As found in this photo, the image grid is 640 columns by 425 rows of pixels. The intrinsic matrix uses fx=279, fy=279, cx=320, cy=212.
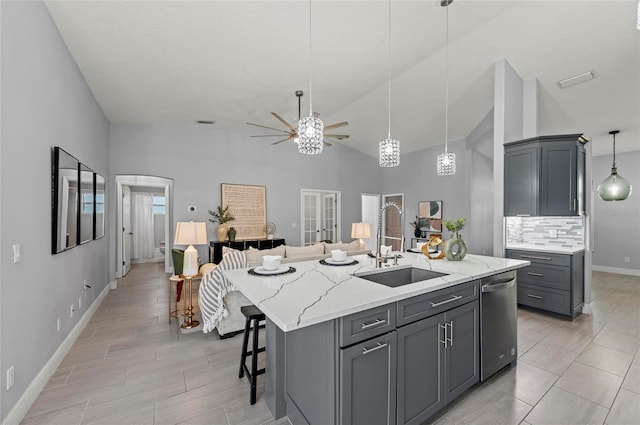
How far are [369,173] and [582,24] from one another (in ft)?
18.3

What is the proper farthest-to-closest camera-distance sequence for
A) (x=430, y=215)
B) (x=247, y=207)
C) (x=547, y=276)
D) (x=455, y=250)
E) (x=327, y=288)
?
(x=430, y=215) → (x=247, y=207) → (x=547, y=276) → (x=455, y=250) → (x=327, y=288)

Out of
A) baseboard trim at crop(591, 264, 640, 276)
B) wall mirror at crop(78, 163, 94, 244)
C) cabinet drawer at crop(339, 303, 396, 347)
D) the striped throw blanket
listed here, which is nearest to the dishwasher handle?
cabinet drawer at crop(339, 303, 396, 347)

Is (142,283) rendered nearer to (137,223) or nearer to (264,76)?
(137,223)

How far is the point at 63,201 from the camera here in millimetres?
2639

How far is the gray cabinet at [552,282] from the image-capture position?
3447 millimetres

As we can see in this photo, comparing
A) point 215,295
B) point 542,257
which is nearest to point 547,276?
point 542,257

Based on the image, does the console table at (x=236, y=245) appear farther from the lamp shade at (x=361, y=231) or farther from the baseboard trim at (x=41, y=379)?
the baseboard trim at (x=41, y=379)

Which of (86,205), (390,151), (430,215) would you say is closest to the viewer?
(390,151)

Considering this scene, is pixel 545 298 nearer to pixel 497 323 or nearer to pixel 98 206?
pixel 497 323

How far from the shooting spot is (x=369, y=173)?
8477mm

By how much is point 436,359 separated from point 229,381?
1615 millimetres

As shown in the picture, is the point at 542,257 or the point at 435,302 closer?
the point at 435,302

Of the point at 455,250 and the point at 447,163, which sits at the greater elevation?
the point at 447,163

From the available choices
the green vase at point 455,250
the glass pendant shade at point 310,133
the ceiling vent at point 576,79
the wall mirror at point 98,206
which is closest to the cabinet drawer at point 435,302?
the green vase at point 455,250
